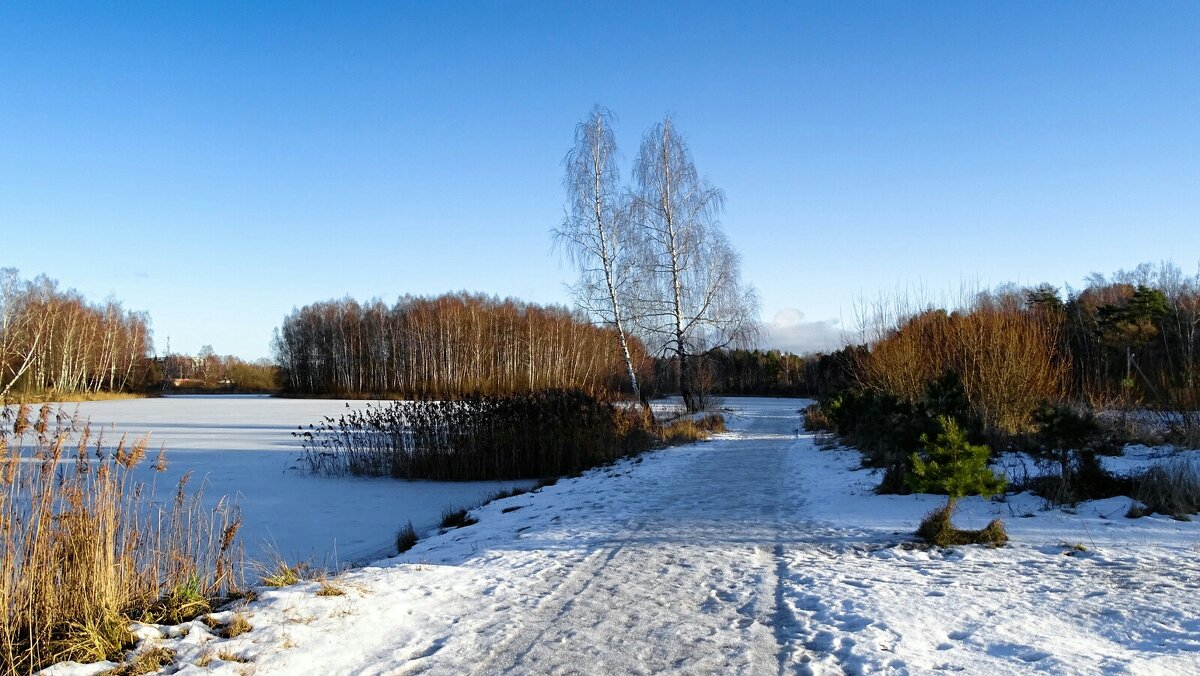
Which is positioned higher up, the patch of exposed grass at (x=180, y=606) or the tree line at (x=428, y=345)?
the tree line at (x=428, y=345)

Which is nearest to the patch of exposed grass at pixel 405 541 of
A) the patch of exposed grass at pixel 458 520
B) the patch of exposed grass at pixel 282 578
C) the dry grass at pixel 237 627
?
the patch of exposed grass at pixel 458 520

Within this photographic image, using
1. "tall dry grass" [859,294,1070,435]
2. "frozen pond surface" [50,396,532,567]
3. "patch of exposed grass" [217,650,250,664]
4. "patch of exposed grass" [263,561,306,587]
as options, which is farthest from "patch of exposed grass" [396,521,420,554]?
"tall dry grass" [859,294,1070,435]

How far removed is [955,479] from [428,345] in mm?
55940

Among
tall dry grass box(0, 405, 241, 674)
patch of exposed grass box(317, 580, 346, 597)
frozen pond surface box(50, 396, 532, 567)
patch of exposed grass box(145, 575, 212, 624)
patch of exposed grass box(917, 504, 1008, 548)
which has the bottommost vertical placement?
frozen pond surface box(50, 396, 532, 567)

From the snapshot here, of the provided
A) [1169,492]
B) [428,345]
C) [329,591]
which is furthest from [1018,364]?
[428,345]

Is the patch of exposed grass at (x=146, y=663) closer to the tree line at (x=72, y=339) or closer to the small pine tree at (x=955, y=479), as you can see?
the small pine tree at (x=955, y=479)

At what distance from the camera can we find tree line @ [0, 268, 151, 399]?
149 feet

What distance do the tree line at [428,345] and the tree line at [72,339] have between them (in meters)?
14.3

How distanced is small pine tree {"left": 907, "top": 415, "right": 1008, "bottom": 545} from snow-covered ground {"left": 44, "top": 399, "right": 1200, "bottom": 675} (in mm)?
292

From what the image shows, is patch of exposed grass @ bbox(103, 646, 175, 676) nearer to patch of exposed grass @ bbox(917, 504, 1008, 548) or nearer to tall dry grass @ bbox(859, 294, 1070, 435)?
patch of exposed grass @ bbox(917, 504, 1008, 548)

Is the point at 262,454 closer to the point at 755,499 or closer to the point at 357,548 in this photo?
the point at 357,548

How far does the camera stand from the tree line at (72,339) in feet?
149

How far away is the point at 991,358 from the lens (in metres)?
12.3

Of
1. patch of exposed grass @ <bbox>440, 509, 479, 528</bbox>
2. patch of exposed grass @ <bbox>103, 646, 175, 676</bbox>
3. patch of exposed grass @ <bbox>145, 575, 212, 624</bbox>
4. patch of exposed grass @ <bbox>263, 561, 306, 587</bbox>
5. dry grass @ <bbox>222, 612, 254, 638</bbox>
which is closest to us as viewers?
patch of exposed grass @ <bbox>103, 646, 175, 676</bbox>
